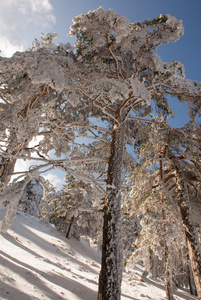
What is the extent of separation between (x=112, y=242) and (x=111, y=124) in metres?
5.61

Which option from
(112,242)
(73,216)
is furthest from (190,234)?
(73,216)

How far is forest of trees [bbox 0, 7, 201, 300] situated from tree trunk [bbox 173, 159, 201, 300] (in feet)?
0.13

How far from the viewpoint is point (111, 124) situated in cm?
874

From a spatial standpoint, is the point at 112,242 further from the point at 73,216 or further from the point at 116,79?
the point at 73,216

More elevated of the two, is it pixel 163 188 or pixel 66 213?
pixel 163 188

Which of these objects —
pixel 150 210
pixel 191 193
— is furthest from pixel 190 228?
pixel 191 193

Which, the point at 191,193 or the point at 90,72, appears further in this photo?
the point at 191,193

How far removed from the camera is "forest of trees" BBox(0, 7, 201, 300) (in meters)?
4.60

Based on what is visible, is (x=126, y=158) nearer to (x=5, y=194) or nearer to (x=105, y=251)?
(x=105, y=251)

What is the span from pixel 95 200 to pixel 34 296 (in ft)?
11.1

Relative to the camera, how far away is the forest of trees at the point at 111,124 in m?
4.60

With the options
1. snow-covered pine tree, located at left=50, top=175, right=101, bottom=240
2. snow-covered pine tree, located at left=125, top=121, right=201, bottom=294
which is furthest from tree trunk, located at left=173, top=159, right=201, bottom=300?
snow-covered pine tree, located at left=50, top=175, right=101, bottom=240

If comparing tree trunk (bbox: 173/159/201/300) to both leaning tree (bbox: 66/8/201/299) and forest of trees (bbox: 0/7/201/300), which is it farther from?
leaning tree (bbox: 66/8/201/299)

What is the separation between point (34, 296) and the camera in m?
5.12
